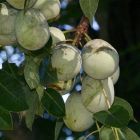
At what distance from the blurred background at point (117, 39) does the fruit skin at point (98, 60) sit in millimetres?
381

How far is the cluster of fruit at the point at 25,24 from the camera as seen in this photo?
0.97 metres

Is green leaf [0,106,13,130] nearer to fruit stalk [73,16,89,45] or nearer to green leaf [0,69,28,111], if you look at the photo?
green leaf [0,69,28,111]

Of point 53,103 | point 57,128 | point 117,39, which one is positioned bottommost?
point 117,39

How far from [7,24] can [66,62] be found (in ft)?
0.40

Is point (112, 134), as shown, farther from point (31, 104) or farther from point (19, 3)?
point (19, 3)

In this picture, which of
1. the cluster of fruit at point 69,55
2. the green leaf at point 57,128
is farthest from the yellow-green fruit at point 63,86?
the green leaf at point 57,128

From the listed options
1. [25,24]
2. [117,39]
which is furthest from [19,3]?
[117,39]

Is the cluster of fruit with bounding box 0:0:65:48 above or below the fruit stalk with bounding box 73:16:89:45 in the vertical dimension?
above

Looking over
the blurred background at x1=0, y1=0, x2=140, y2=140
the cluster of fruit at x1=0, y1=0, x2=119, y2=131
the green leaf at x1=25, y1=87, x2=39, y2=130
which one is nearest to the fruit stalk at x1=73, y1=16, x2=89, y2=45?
the cluster of fruit at x1=0, y1=0, x2=119, y2=131

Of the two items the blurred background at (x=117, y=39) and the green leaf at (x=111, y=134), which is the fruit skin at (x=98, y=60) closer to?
the green leaf at (x=111, y=134)

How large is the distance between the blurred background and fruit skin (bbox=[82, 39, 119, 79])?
381mm

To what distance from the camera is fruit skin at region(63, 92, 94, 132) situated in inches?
41.0

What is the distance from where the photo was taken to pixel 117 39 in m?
2.97

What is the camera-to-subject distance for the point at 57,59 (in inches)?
39.7
